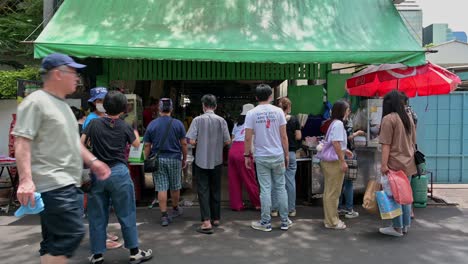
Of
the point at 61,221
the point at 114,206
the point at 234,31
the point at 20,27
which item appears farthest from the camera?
the point at 20,27

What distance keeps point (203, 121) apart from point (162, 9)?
2.35 m

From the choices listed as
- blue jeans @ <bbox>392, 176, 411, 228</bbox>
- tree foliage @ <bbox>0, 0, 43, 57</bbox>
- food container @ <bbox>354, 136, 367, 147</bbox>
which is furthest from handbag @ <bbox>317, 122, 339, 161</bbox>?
tree foliage @ <bbox>0, 0, 43, 57</bbox>

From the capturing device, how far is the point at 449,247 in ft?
15.3

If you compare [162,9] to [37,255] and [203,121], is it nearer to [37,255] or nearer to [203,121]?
[203,121]

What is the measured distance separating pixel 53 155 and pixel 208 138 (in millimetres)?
2590

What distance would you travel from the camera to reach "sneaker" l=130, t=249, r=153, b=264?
4.12 metres

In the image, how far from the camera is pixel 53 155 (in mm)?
2830

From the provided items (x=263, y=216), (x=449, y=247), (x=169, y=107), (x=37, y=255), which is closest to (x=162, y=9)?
(x=169, y=107)

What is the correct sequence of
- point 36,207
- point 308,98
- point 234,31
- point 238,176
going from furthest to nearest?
1. point 308,98
2. point 238,176
3. point 234,31
4. point 36,207

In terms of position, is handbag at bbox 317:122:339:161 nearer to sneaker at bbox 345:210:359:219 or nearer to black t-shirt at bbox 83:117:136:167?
sneaker at bbox 345:210:359:219

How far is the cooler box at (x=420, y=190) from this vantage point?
21.1ft

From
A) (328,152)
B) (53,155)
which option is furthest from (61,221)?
(328,152)

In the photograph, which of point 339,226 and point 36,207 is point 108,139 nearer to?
point 36,207

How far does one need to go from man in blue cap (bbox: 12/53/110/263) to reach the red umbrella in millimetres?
4940
